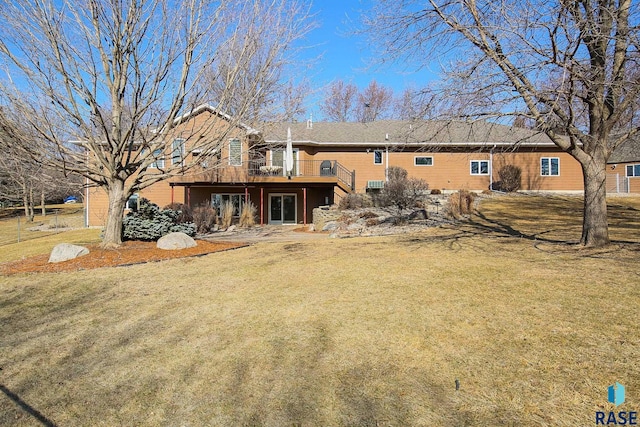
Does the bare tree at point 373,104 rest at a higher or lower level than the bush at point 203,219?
higher

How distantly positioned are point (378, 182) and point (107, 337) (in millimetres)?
18360

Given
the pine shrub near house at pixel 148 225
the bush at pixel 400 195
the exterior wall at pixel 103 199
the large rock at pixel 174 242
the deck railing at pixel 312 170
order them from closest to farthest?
the large rock at pixel 174 242 → the pine shrub near house at pixel 148 225 → the bush at pixel 400 195 → the deck railing at pixel 312 170 → the exterior wall at pixel 103 199

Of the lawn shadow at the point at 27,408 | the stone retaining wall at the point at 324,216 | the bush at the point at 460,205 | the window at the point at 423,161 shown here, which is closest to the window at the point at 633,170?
the window at the point at 423,161

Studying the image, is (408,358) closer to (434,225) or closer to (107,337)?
(107,337)

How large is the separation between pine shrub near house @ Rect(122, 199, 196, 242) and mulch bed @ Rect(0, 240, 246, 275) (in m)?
0.32

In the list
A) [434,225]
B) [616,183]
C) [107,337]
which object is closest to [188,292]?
[107,337]

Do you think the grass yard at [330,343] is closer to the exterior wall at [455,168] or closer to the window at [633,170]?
the exterior wall at [455,168]

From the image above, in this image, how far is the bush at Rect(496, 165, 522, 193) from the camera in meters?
22.6

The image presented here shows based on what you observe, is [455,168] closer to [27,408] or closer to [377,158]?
[377,158]

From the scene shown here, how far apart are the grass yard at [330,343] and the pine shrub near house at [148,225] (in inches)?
128

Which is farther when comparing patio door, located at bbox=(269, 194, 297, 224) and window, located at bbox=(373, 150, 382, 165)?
window, located at bbox=(373, 150, 382, 165)

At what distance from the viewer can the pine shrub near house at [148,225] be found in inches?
436

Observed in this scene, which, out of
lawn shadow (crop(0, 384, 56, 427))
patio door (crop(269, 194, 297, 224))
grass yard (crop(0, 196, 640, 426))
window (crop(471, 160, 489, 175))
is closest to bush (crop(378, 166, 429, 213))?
patio door (crop(269, 194, 297, 224))

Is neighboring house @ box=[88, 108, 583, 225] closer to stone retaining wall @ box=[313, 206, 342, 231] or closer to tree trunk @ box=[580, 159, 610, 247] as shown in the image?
stone retaining wall @ box=[313, 206, 342, 231]
